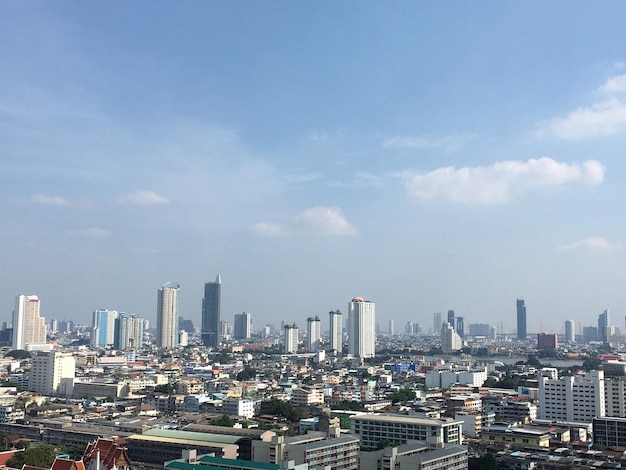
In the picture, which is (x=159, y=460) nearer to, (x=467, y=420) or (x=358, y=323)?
(x=467, y=420)

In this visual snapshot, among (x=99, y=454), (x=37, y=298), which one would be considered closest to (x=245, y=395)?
(x=99, y=454)

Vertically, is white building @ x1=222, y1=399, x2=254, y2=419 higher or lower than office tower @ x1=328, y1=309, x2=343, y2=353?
lower

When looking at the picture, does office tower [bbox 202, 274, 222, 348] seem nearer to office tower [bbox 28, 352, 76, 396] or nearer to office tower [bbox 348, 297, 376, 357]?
office tower [bbox 348, 297, 376, 357]

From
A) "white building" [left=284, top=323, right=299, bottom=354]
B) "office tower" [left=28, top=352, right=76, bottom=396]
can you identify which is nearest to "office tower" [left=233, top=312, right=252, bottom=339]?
"white building" [left=284, top=323, right=299, bottom=354]

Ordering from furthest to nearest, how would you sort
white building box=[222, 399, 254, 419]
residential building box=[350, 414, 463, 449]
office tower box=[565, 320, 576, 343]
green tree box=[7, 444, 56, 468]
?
office tower box=[565, 320, 576, 343] → white building box=[222, 399, 254, 419] → residential building box=[350, 414, 463, 449] → green tree box=[7, 444, 56, 468]

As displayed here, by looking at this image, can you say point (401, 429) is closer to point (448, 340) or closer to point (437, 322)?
point (448, 340)

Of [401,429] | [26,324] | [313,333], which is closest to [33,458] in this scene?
[401,429]
